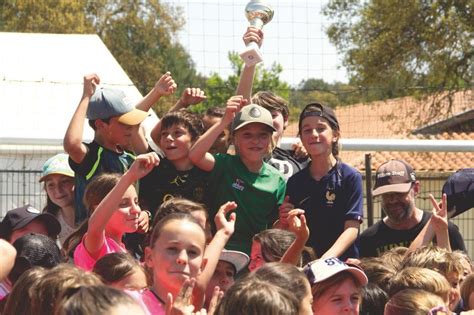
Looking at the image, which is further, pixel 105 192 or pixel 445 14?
pixel 445 14

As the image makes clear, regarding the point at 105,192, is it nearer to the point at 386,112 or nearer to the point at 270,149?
the point at 270,149

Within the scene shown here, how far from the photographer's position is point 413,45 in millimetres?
32938

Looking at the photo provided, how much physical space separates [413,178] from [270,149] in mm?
967

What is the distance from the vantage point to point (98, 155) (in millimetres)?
6617

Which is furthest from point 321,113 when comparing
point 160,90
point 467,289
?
point 467,289

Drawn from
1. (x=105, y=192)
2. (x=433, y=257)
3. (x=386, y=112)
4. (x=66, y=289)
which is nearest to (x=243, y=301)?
(x=66, y=289)

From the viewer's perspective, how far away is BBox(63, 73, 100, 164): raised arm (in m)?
6.40

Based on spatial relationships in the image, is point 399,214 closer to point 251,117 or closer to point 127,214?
point 251,117

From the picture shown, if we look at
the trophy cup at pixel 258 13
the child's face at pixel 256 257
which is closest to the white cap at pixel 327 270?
the child's face at pixel 256 257

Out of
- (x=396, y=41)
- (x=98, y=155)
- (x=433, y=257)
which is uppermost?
(x=396, y=41)

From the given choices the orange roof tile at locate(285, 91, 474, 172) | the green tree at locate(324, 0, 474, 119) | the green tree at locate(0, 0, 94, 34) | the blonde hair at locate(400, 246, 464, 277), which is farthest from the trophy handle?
the green tree at locate(0, 0, 94, 34)

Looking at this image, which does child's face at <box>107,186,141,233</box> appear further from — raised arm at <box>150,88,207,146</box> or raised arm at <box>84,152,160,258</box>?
raised arm at <box>150,88,207,146</box>

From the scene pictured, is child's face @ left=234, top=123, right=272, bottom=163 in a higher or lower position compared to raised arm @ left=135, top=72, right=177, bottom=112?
lower

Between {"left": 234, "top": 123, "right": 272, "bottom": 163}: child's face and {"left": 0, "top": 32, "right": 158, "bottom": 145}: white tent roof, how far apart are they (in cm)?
231
